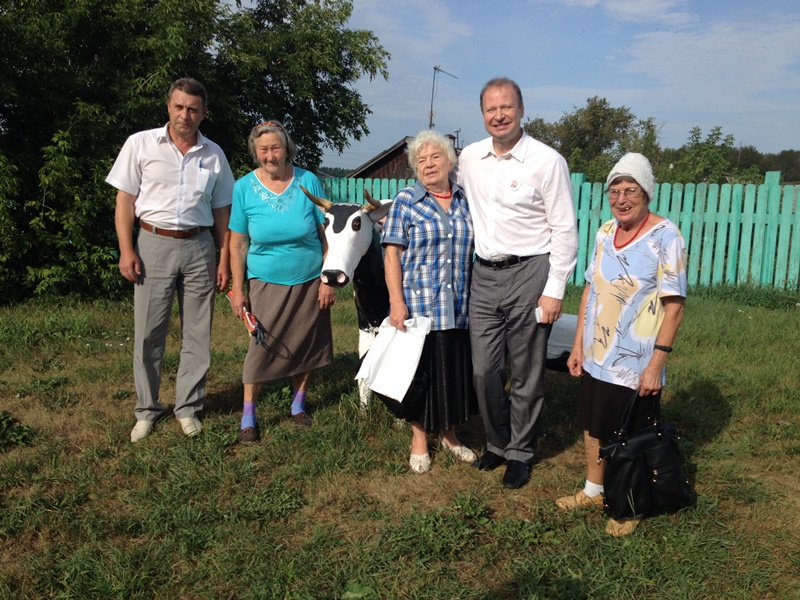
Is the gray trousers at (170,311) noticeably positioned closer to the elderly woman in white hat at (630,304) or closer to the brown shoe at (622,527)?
the elderly woman in white hat at (630,304)

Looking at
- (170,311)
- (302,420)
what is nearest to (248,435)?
(302,420)

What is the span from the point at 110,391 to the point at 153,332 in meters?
1.26

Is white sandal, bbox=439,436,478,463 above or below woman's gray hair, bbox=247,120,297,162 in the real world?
below

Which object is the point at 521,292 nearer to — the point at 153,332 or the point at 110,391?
the point at 153,332

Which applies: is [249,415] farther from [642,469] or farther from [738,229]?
[738,229]

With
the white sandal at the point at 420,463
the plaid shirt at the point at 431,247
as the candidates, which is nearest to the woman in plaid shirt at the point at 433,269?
the plaid shirt at the point at 431,247

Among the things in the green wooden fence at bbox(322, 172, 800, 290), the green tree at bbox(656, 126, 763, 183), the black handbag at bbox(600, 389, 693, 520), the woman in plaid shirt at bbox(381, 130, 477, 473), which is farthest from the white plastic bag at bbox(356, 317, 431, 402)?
the green tree at bbox(656, 126, 763, 183)

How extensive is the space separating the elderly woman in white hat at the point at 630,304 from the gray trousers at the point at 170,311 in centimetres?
242

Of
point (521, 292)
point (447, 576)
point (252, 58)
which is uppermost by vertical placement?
point (252, 58)

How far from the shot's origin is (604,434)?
2.80m

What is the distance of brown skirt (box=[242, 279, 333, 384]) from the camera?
383cm

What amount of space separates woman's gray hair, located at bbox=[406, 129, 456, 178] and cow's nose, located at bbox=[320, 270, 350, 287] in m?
0.74

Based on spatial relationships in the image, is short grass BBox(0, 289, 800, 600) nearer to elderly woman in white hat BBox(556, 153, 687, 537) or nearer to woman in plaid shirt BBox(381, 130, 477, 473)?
elderly woman in white hat BBox(556, 153, 687, 537)

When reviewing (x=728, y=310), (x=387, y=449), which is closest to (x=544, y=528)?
(x=387, y=449)
